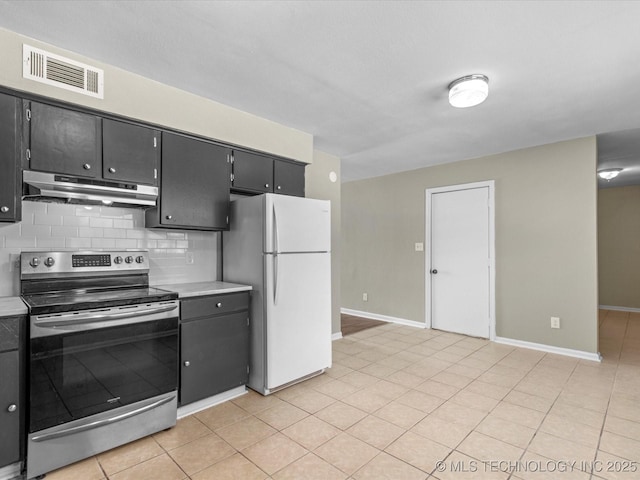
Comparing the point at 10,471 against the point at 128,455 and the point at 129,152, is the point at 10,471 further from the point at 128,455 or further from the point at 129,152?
the point at 129,152

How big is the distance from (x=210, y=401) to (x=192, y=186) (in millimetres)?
1687

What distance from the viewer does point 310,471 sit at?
1902 mm

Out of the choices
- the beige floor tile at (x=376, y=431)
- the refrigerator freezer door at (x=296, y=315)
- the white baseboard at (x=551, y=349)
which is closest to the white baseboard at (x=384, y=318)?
the white baseboard at (x=551, y=349)

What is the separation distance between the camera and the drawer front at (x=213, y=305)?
2494 millimetres

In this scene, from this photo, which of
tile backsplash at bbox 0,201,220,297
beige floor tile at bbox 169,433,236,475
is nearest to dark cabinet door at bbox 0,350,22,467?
tile backsplash at bbox 0,201,220,297

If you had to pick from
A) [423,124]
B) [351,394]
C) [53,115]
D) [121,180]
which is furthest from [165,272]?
[423,124]

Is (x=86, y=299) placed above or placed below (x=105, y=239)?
below

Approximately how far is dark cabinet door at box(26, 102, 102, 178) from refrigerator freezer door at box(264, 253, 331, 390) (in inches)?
55.4

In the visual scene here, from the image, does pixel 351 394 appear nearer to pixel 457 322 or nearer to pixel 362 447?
pixel 362 447

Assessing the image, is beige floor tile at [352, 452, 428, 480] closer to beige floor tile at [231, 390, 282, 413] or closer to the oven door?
beige floor tile at [231, 390, 282, 413]

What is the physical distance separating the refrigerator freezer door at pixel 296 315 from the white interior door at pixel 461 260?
7.78 ft

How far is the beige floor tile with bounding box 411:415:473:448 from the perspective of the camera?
2209 mm

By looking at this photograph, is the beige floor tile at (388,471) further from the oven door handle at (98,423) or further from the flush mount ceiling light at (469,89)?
the flush mount ceiling light at (469,89)

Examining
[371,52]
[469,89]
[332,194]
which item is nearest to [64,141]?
[371,52]
